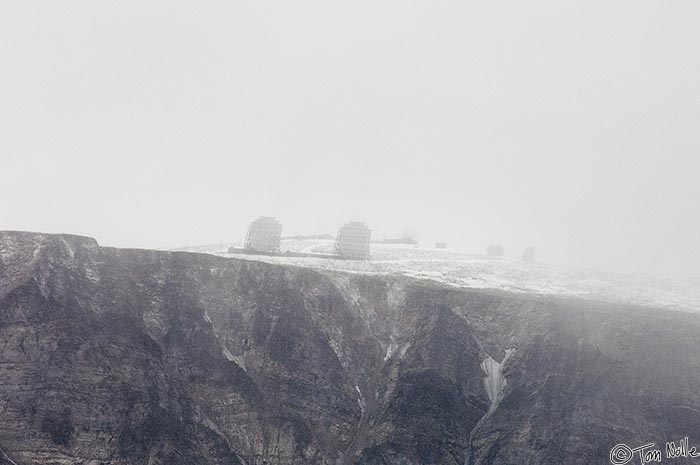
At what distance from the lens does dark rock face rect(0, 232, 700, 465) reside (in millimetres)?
26500

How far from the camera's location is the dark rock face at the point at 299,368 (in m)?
26.5

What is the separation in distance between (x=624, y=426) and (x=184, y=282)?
35147 mm

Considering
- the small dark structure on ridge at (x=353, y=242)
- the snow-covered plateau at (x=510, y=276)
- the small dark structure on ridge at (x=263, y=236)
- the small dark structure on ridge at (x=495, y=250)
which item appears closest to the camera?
the snow-covered plateau at (x=510, y=276)

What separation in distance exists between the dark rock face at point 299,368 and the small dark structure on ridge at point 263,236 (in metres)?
18.1

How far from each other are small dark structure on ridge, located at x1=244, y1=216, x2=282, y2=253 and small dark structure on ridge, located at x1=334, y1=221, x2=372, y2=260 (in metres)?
8.67

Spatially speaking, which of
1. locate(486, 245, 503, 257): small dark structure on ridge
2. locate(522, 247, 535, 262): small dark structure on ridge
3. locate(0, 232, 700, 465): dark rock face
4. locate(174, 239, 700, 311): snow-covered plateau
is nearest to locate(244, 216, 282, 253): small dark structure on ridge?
locate(174, 239, 700, 311): snow-covered plateau

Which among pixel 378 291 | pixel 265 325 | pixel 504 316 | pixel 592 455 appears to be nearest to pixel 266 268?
pixel 265 325

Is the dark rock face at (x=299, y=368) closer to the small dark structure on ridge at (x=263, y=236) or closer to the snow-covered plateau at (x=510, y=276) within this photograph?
the snow-covered plateau at (x=510, y=276)

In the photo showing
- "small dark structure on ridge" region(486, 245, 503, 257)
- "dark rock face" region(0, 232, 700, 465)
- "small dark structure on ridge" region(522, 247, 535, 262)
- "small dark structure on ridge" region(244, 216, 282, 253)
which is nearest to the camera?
"dark rock face" region(0, 232, 700, 465)

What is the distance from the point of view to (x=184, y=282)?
108 feet

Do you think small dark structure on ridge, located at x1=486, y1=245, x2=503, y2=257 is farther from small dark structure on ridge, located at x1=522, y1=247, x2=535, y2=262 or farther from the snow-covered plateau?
the snow-covered plateau

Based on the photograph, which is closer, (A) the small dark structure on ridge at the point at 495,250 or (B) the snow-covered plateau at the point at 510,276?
(B) the snow-covered plateau at the point at 510,276

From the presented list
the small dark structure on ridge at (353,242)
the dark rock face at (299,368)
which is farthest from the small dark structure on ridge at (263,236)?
the dark rock face at (299,368)

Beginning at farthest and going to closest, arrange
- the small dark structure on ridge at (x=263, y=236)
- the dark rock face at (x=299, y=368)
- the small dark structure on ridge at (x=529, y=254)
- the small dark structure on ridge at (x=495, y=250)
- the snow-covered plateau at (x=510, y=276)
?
1. the small dark structure on ridge at (x=495, y=250)
2. the small dark structure on ridge at (x=529, y=254)
3. the small dark structure on ridge at (x=263, y=236)
4. the snow-covered plateau at (x=510, y=276)
5. the dark rock face at (x=299, y=368)
